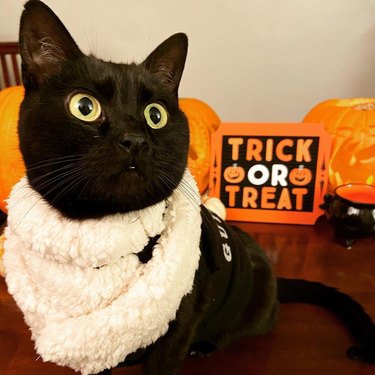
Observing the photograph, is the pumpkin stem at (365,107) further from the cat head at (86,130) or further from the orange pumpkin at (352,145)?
the cat head at (86,130)

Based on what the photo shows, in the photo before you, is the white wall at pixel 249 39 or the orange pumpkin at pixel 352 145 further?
the white wall at pixel 249 39

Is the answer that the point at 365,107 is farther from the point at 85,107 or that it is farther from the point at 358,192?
the point at 85,107

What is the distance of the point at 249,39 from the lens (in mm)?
1189

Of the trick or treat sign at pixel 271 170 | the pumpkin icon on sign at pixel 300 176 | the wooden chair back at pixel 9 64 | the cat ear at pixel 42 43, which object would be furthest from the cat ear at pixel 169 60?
the wooden chair back at pixel 9 64

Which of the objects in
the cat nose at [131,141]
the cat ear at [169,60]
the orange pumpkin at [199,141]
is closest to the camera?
the cat nose at [131,141]

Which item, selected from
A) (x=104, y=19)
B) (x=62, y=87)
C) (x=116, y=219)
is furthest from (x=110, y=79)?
(x=104, y=19)

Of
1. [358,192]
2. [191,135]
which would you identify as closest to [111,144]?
[191,135]

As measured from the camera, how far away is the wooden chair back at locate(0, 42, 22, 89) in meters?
1.15

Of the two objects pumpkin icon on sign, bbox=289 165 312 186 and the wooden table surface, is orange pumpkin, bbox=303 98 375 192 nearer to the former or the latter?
pumpkin icon on sign, bbox=289 165 312 186

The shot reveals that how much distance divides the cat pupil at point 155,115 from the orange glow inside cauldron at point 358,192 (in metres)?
0.55

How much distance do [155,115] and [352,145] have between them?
67 centimetres

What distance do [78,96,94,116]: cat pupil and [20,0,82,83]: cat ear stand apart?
70 millimetres

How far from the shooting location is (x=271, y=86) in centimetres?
128

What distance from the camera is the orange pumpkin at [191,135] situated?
3.01 ft
